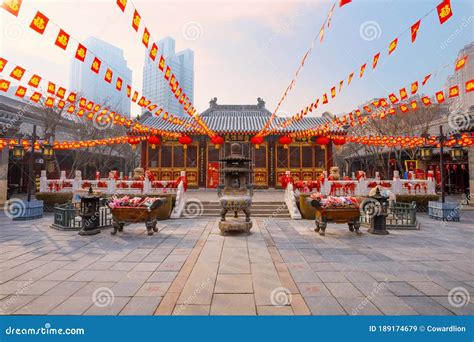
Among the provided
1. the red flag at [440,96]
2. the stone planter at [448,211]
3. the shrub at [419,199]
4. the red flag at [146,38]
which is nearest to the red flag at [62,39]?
the red flag at [146,38]

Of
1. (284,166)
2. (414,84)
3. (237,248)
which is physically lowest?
(237,248)

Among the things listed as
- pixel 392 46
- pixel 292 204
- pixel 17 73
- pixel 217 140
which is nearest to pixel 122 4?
pixel 17 73

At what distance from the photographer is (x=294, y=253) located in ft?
16.7

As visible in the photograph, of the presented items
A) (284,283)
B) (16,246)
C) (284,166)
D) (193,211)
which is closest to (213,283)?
(284,283)

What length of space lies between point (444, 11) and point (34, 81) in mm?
10658

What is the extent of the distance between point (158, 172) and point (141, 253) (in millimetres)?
12401

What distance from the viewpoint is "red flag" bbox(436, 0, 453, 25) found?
4699mm

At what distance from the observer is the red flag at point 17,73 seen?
Result: 6.47 meters

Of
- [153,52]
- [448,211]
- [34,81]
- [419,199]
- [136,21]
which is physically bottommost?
[448,211]

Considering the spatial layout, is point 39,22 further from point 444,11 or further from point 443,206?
point 443,206

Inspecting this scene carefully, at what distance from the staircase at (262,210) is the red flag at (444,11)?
752cm

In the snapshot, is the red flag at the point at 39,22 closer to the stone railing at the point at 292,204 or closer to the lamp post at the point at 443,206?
the stone railing at the point at 292,204

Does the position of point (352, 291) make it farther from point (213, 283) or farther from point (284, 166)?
point (284, 166)

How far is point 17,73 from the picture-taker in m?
6.51
